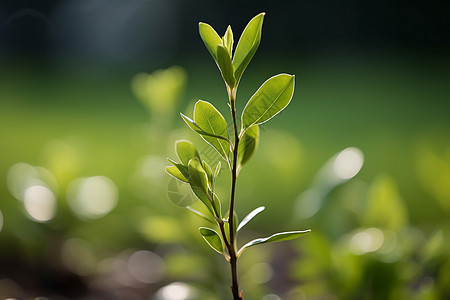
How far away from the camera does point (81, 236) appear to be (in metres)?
0.96

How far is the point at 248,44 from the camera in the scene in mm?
417

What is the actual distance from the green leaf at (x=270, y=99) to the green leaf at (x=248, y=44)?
0.09 ft

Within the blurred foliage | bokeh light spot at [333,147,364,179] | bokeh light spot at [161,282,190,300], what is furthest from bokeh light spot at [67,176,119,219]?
bokeh light spot at [333,147,364,179]

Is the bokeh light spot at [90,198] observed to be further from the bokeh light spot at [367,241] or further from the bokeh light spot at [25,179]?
the bokeh light spot at [367,241]

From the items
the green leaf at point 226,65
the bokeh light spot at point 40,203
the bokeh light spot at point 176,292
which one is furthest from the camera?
the bokeh light spot at point 40,203

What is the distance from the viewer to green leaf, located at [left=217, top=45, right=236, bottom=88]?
39 centimetres

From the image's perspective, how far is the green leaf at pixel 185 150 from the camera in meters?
0.44

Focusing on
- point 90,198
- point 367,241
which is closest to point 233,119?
point 367,241

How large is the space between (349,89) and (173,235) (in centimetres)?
276

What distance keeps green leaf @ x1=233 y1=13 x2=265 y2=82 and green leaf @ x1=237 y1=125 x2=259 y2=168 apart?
0.19 feet

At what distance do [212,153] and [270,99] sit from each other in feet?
1.45

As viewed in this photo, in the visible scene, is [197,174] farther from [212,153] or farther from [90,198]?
[90,198]

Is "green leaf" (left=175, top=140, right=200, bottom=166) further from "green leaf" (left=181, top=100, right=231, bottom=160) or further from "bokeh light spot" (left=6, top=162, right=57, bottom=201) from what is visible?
"bokeh light spot" (left=6, top=162, right=57, bottom=201)

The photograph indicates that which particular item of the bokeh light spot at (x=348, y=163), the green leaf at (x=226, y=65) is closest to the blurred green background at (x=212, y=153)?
the bokeh light spot at (x=348, y=163)
